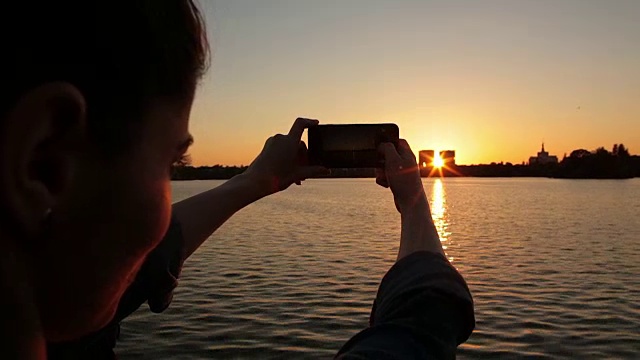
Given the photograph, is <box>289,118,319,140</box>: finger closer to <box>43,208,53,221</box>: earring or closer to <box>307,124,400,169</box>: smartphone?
<box>307,124,400,169</box>: smartphone

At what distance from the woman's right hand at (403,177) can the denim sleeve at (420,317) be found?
457 millimetres

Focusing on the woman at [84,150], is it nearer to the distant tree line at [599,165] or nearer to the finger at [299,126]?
the finger at [299,126]

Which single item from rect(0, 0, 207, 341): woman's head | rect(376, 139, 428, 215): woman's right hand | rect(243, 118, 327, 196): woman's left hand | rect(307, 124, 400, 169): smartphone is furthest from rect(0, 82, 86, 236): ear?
rect(307, 124, 400, 169): smartphone

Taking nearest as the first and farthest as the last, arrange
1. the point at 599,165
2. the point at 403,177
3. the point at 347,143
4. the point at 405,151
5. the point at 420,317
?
the point at 420,317, the point at 403,177, the point at 405,151, the point at 347,143, the point at 599,165

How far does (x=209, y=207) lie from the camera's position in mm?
2221

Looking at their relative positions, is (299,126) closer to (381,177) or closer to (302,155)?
(302,155)

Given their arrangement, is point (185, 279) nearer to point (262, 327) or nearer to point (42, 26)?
point (262, 327)

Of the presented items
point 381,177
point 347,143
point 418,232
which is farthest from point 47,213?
point 347,143

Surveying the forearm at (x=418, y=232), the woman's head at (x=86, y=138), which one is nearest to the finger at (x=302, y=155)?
the forearm at (x=418, y=232)

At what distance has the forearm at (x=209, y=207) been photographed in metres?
2.14

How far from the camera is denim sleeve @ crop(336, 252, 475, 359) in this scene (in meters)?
1.21

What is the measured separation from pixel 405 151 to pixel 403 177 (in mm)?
329

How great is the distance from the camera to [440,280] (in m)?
1.33

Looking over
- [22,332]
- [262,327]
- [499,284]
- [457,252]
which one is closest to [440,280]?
[22,332]
